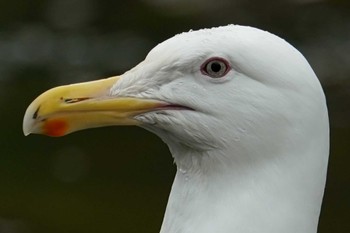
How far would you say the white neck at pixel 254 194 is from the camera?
4.43m

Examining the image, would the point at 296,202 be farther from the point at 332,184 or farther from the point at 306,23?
the point at 306,23

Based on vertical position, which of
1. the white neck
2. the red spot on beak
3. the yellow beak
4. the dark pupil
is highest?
the dark pupil

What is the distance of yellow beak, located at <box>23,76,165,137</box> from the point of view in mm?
4594

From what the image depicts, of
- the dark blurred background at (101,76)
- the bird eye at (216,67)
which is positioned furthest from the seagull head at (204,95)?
the dark blurred background at (101,76)

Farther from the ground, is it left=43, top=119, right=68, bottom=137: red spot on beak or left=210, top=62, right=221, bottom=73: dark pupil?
left=210, top=62, right=221, bottom=73: dark pupil

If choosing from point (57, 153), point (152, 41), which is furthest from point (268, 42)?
point (152, 41)

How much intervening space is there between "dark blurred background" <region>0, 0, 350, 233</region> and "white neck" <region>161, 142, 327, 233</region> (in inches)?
187

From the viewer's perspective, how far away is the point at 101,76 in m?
11.2

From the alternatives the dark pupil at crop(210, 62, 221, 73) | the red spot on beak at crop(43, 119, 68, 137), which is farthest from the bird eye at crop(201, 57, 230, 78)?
the red spot on beak at crop(43, 119, 68, 137)

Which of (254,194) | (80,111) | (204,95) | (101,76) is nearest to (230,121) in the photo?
(204,95)

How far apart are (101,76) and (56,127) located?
6611mm

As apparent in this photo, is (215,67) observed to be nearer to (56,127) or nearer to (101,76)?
(56,127)

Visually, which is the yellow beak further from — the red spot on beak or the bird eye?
the bird eye

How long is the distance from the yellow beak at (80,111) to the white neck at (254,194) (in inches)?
11.4
